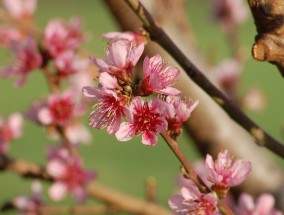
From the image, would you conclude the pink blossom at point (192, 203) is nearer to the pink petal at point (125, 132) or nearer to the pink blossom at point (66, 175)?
the pink petal at point (125, 132)

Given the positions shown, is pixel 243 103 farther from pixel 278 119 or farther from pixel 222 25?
pixel 278 119

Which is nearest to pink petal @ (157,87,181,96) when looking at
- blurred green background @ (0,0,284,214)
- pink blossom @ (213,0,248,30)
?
pink blossom @ (213,0,248,30)

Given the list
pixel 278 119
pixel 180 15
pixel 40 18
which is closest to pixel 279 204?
pixel 180 15

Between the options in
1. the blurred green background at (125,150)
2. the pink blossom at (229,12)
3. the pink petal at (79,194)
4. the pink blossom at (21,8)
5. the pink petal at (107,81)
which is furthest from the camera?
the blurred green background at (125,150)

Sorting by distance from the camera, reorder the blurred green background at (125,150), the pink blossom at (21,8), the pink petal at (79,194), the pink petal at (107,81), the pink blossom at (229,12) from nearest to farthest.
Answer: the pink petal at (107,81) → the pink petal at (79,194) → the pink blossom at (21,8) → the pink blossom at (229,12) → the blurred green background at (125,150)

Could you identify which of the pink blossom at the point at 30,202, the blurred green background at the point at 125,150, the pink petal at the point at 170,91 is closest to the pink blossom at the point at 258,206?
the pink petal at the point at 170,91

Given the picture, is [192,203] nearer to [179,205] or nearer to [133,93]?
[179,205]
